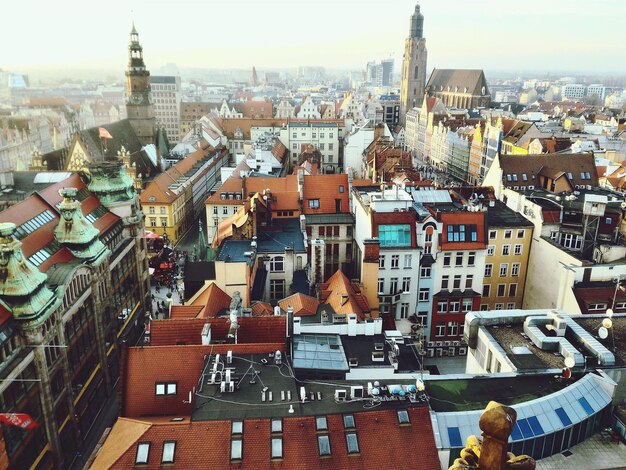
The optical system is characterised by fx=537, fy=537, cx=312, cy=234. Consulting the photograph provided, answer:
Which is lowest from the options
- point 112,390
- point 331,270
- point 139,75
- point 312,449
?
point 112,390

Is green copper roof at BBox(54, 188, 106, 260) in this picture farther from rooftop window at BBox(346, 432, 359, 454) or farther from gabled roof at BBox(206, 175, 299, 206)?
gabled roof at BBox(206, 175, 299, 206)

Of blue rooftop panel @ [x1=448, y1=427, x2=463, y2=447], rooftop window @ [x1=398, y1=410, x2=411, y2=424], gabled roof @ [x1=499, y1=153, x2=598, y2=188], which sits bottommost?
blue rooftop panel @ [x1=448, y1=427, x2=463, y2=447]

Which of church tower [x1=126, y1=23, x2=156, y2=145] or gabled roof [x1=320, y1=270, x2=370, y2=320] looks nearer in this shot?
gabled roof [x1=320, y1=270, x2=370, y2=320]

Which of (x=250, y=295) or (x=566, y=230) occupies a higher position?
(x=566, y=230)

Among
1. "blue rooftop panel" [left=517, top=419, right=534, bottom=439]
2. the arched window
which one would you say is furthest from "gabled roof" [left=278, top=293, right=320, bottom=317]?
"blue rooftop panel" [left=517, top=419, right=534, bottom=439]

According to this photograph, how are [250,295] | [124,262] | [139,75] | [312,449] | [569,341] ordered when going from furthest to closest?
[139,75]
[124,262]
[250,295]
[569,341]
[312,449]

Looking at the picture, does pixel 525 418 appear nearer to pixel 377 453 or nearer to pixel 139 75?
pixel 377 453

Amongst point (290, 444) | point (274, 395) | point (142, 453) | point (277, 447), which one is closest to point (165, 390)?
point (142, 453)

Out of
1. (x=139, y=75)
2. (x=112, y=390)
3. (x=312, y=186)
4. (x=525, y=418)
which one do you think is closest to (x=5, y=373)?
(x=112, y=390)
